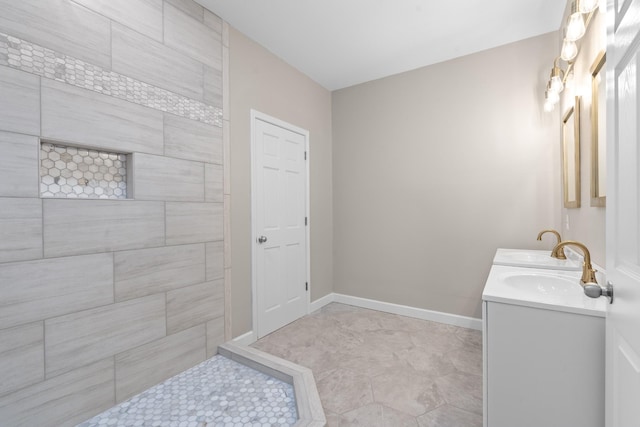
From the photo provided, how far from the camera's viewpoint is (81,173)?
1.78 metres

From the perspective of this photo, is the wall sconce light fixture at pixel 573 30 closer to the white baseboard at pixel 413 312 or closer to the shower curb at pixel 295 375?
the white baseboard at pixel 413 312

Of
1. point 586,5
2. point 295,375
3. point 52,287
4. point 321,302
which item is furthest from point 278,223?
point 586,5

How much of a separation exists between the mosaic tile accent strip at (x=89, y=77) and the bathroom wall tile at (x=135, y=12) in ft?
1.08

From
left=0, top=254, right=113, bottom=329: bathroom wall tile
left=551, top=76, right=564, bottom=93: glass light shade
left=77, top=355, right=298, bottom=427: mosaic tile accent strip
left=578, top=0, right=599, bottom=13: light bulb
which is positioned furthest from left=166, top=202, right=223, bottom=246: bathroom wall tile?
left=551, top=76, right=564, bottom=93: glass light shade

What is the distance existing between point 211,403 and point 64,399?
75cm

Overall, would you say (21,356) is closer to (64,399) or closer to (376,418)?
(64,399)

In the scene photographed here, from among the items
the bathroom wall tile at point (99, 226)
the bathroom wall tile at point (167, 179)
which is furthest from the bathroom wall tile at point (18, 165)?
the bathroom wall tile at point (167, 179)

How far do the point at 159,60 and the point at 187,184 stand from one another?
32.9 inches

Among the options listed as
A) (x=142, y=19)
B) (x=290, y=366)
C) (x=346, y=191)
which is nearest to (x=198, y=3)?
(x=142, y=19)

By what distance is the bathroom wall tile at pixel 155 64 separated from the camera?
73.9 inches

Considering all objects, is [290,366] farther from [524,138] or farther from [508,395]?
[524,138]

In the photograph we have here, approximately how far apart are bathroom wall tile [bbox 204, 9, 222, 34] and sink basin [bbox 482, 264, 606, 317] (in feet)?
8.52

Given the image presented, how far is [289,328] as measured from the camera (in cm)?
311

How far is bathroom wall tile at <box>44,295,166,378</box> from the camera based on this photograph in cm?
161
